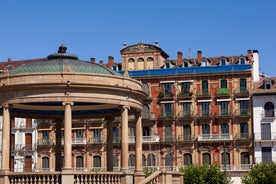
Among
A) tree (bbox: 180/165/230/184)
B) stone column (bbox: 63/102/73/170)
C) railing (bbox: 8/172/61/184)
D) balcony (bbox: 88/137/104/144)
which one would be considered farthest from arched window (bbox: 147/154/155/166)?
railing (bbox: 8/172/61/184)

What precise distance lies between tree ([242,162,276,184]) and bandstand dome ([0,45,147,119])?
137ft

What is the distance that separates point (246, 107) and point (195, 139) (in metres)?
8.09

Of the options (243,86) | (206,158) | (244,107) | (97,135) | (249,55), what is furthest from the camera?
(97,135)

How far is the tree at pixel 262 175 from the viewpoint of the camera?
67625 millimetres

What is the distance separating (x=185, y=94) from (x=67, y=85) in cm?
5688

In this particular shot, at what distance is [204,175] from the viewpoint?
69.8 meters

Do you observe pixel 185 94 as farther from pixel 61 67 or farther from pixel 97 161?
pixel 61 67

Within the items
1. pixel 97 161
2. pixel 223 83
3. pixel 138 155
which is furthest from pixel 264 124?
pixel 138 155

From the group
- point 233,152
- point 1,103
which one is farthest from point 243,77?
point 1,103

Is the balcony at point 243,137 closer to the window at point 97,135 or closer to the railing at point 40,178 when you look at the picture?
the window at point 97,135

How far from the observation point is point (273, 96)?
7938cm

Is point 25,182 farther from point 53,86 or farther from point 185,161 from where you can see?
point 185,161

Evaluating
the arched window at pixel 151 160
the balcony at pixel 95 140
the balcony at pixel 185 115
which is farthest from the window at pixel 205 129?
the balcony at pixel 95 140

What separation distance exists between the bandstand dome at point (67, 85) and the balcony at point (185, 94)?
173ft
